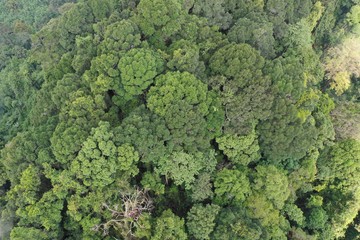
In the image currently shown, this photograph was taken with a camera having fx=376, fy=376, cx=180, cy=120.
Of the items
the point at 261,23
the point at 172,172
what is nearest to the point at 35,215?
the point at 172,172

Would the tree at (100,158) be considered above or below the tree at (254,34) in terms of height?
below

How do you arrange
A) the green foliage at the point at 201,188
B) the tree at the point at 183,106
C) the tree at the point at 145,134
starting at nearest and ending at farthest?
the tree at the point at 145,134, the tree at the point at 183,106, the green foliage at the point at 201,188

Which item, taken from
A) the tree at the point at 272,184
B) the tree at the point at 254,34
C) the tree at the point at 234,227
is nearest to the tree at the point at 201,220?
the tree at the point at 234,227

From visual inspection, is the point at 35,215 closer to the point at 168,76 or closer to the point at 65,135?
the point at 65,135

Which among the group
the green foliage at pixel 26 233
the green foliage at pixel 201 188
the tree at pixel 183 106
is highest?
the tree at pixel 183 106

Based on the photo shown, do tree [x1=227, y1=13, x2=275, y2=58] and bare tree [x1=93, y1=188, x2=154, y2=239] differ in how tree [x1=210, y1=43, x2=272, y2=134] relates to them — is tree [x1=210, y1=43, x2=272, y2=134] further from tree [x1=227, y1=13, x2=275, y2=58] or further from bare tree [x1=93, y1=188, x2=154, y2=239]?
bare tree [x1=93, y1=188, x2=154, y2=239]

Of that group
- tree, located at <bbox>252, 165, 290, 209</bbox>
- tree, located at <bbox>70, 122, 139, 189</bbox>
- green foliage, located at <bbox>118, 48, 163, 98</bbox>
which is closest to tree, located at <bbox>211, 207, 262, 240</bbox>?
tree, located at <bbox>252, 165, 290, 209</bbox>

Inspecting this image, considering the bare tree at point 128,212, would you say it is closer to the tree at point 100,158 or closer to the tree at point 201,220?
the tree at point 100,158

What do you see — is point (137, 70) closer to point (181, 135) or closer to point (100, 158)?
point (181, 135)

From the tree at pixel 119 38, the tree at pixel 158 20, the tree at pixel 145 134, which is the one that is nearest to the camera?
the tree at pixel 145 134
